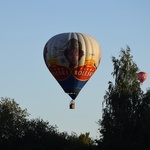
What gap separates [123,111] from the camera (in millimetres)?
59250

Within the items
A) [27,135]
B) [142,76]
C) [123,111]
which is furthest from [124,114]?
[27,135]

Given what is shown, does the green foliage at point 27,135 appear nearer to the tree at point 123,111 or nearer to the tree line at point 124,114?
the tree line at point 124,114

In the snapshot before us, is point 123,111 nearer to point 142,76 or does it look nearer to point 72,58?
point 72,58

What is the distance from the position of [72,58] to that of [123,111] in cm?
694

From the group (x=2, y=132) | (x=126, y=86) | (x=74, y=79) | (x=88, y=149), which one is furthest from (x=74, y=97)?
(x=2, y=132)

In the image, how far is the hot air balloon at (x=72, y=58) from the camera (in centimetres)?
5931

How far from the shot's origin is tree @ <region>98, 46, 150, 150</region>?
58.8m

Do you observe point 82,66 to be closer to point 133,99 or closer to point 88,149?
point 133,99

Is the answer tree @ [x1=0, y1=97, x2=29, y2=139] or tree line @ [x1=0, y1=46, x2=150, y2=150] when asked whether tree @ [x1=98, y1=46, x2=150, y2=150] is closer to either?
tree line @ [x1=0, y1=46, x2=150, y2=150]

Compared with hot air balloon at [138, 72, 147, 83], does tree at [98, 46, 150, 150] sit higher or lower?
lower

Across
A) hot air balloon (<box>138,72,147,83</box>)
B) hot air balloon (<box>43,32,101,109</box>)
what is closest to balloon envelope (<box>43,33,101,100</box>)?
hot air balloon (<box>43,32,101,109</box>)

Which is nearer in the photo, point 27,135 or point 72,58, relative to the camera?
point 72,58

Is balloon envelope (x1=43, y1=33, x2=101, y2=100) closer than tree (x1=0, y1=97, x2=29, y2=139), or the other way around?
balloon envelope (x1=43, y1=33, x2=101, y2=100)

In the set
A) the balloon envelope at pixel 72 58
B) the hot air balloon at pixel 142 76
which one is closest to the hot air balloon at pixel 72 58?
the balloon envelope at pixel 72 58
